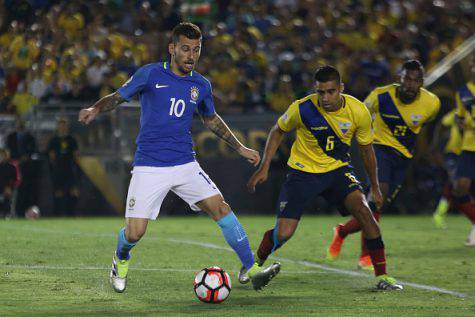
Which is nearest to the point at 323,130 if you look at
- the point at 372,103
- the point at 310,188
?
the point at 310,188

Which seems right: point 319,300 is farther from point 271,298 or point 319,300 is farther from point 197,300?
point 197,300

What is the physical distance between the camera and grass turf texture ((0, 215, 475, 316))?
814 cm

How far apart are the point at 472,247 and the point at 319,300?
573 cm

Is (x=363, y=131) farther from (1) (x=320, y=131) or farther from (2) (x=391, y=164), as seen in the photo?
(2) (x=391, y=164)

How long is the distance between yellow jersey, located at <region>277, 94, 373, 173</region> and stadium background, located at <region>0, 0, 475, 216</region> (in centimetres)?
958

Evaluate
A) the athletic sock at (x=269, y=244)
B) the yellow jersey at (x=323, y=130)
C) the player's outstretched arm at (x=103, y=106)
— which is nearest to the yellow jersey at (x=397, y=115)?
the yellow jersey at (x=323, y=130)

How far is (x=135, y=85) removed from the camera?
859cm

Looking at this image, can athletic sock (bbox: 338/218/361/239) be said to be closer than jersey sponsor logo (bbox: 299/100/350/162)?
No

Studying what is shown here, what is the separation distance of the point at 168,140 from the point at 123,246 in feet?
3.21

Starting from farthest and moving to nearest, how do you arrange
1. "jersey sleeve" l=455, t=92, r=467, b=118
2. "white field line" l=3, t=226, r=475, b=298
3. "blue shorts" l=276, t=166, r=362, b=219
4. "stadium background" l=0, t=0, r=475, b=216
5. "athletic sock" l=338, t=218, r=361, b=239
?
"stadium background" l=0, t=0, r=475, b=216 < "jersey sleeve" l=455, t=92, r=467, b=118 < "athletic sock" l=338, t=218, r=361, b=239 < "blue shorts" l=276, t=166, r=362, b=219 < "white field line" l=3, t=226, r=475, b=298

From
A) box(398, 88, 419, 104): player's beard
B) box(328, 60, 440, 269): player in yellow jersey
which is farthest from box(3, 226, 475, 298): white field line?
box(398, 88, 419, 104): player's beard

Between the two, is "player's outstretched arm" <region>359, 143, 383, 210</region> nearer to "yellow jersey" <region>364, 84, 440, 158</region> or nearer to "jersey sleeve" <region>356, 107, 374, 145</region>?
"jersey sleeve" <region>356, 107, 374, 145</region>

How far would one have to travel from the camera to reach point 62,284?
9391 millimetres

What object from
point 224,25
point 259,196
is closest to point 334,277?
point 259,196
